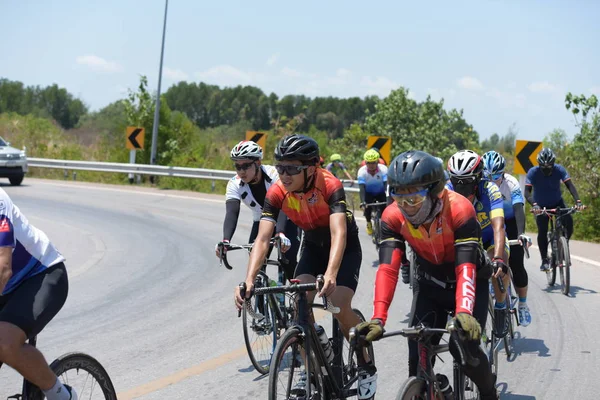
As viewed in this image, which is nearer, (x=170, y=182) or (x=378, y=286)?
(x=378, y=286)

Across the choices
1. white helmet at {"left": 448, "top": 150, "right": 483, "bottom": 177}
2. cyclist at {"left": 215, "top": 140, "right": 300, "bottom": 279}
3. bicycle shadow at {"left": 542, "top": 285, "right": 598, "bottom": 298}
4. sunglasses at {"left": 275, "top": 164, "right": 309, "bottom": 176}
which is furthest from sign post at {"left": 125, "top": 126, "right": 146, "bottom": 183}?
sunglasses at {"left": 275, "top": 164, "right": 309, "bottom": 176}

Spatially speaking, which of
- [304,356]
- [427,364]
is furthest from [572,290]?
[427,364]

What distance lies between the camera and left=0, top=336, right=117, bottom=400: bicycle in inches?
163

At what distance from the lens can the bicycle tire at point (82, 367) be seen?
430 cm

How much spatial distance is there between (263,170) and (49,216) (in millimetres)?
11590

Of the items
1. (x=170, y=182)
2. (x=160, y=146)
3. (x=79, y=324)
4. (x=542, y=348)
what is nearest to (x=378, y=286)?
(x=542, y=348)

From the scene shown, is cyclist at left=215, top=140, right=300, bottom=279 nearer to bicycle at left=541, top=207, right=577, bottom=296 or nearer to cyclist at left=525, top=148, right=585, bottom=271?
bicycle at left=541, top=207, right=577, bottom=296

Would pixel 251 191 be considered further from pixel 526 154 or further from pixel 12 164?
pixel 12 164

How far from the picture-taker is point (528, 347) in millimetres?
8016

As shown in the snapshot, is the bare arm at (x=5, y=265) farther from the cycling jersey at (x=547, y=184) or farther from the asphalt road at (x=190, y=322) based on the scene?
the cycling jersey at (x=547, y=184)

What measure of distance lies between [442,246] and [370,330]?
0.79 metres

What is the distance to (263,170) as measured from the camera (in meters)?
7.57

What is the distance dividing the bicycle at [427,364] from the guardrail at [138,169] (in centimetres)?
2053

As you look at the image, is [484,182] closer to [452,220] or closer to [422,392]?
[452,220]
